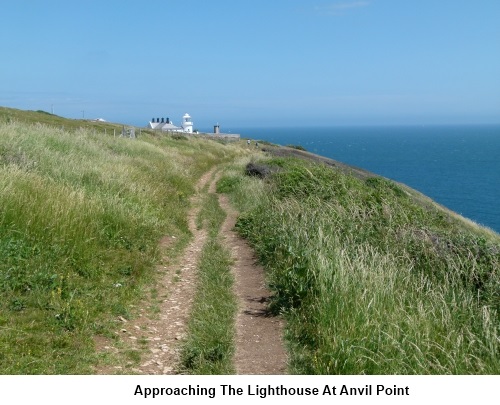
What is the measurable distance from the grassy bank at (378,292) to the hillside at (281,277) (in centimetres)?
2

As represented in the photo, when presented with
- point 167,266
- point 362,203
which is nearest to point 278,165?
point 362,203

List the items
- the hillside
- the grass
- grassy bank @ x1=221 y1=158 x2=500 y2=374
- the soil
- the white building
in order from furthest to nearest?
1. the white building
2. the soil
3. the grass
4. the hillside
5. grassy bank @ x1=221 y1=158 x2=500 y2=374

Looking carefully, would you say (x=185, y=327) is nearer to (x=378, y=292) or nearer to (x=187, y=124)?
(x=378, y=292)

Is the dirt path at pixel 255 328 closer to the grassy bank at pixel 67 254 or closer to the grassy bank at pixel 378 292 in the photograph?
the grassy bank at pixel 378 292

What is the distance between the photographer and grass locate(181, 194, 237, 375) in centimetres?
557

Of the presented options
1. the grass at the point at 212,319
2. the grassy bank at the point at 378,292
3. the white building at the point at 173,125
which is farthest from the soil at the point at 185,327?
the white building at the point at 173,125

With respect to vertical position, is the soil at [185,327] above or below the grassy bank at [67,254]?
below

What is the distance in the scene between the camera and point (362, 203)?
13641 mm

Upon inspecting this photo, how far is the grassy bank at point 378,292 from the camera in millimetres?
5184

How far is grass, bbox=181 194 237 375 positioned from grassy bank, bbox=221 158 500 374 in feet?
2.10

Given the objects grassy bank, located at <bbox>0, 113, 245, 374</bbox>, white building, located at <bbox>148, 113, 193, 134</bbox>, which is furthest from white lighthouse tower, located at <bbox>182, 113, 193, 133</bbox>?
grassy bank, located at <bbox>0, 113, 245, 374</bbox>

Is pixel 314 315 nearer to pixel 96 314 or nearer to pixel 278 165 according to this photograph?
pixel 96 314

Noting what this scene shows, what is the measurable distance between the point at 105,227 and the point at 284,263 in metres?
3.00

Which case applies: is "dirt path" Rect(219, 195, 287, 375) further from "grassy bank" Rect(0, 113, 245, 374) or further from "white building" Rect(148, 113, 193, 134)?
"white building" Rect(148, 113, 193, 134)
